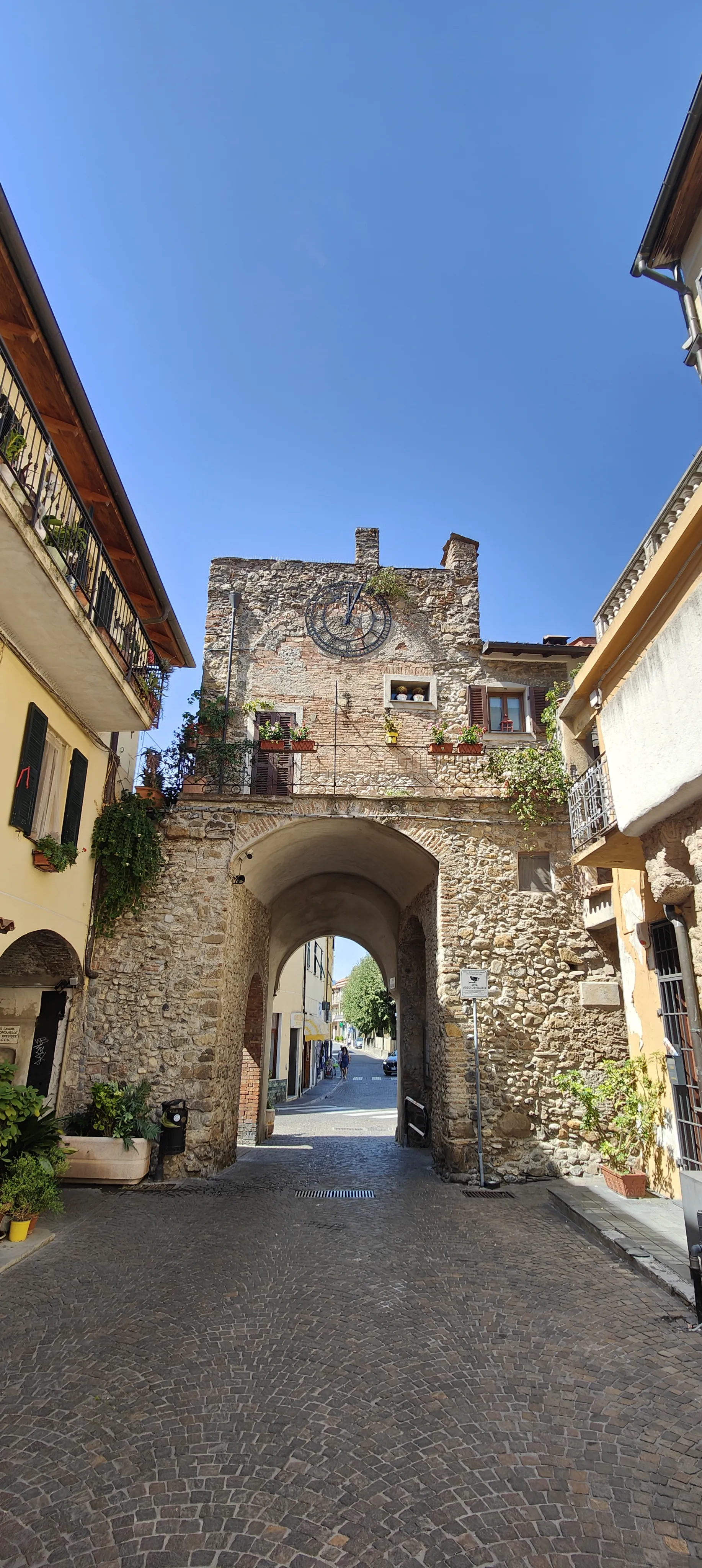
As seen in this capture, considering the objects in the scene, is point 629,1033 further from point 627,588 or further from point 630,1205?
point 627,588

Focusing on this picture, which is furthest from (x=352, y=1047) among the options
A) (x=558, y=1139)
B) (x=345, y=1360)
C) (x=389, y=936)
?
(x=345, y=1360)

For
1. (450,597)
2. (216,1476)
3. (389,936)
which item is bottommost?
(216,1476)

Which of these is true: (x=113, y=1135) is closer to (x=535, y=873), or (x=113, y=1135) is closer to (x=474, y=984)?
(x=474, y=984)

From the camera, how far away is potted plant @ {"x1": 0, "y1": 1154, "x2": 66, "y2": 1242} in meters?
7.27

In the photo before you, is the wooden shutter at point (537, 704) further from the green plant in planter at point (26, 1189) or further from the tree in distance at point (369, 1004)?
the tree in distance at point (369, 1004)

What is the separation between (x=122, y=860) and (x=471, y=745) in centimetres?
570

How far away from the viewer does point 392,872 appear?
46.6 feet

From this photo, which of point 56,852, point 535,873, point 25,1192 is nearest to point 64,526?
point 56,852

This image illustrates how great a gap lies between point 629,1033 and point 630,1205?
2.24 meters

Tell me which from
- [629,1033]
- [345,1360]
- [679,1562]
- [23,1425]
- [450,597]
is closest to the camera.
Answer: [679,1562]

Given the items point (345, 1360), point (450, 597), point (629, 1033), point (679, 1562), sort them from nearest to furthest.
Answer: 1. point (679, 1562)
2. point (345, 1360)
3. point (629, 1033)
4. point (450, 597)

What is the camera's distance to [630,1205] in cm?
845

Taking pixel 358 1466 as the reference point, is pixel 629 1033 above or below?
above

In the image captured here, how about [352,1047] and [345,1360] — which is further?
[352,1047]
